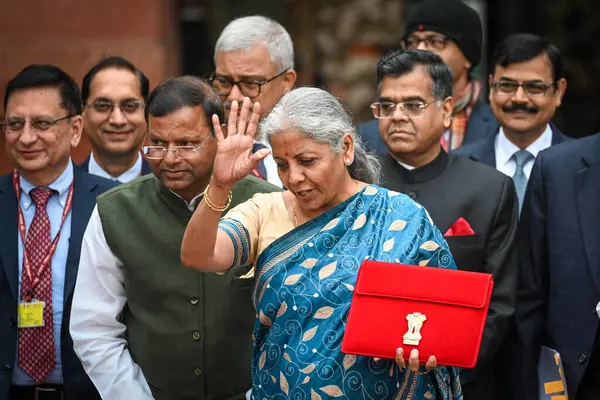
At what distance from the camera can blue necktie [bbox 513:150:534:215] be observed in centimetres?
583

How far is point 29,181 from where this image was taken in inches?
211

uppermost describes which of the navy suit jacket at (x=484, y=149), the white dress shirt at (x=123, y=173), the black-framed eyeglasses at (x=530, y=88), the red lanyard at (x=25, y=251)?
the black-framed eyeglasses at (x=530, y=88)

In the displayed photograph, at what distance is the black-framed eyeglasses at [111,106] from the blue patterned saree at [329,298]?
192 cm

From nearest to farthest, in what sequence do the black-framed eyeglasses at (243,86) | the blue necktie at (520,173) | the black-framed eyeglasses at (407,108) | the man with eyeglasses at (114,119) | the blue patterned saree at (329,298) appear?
the blue patterned saree at (329,298) < the black-framed eyeglasses at (407,108) < the black-framed eyeglasses at (243,86) < the blue necktie at (520,173) < the man with eyeglasses at (114,119)

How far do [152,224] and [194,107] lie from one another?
0.48 m

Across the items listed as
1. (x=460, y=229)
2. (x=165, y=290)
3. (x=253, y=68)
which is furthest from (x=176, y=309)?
(x=253, y=68)

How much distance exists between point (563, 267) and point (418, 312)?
124 centimetres

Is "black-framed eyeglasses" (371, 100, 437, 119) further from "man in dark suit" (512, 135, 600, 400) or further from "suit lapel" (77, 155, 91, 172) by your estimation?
"suit lapel" (77, 155, 91, 172)

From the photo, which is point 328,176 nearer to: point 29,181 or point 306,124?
point 306,124

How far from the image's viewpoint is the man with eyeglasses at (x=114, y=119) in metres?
5.95

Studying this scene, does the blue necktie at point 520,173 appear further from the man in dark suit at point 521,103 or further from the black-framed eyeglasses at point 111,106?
the black-framed eyeglasses at point 111,106

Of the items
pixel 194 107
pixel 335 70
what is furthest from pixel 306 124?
pixel 335 70

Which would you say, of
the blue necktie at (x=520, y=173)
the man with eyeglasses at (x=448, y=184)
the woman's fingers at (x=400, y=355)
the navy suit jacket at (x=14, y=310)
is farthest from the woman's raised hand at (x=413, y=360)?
the blue necktie at (x=520, y=173)

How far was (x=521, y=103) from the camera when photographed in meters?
5.86
